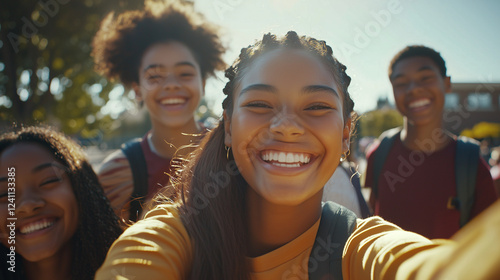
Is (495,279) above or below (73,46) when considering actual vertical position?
below

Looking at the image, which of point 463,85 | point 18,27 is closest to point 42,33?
point 18,27

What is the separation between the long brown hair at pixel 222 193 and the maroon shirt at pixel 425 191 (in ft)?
4.74

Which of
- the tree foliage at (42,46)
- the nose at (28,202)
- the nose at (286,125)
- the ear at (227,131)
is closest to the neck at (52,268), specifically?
the nose at (28,202)

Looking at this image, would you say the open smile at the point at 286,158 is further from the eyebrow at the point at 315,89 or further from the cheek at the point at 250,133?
the eyebrow at the point at 315,89

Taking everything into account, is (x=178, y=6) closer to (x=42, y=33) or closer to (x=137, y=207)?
(x=137, y=207)

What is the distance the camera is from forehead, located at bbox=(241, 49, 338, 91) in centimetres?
155

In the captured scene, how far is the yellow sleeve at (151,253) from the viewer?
1143 millimetres

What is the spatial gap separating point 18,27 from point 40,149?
6.00m

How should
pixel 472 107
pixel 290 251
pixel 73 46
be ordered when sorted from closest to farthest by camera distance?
pixel 290 251 → pixel 73 46 → pixel 472 107

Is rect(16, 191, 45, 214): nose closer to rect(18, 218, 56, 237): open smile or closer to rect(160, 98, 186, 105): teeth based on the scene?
→ rect(18, 218, 56, 237): open smile

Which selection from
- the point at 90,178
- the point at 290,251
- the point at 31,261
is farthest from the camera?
the point at 90,178

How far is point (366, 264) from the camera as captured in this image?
1.23m

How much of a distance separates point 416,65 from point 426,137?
2.42ft

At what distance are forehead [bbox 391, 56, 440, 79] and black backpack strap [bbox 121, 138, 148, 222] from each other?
2.73 m
